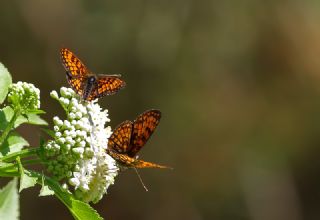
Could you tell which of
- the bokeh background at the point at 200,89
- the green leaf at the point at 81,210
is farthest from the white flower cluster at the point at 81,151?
the bokeh background at the point at 200,89

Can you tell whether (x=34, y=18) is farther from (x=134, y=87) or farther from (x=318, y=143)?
(x=318, y=143)

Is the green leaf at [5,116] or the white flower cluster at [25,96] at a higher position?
the white flower cluster at [25,96]

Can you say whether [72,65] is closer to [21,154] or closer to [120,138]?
[120,138]

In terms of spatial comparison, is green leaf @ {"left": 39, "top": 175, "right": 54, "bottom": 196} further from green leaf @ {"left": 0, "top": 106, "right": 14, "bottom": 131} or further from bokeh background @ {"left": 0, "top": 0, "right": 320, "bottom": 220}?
bokeh background @ {"left": 0, "top": 0, "right": 320, "bottom": 220}

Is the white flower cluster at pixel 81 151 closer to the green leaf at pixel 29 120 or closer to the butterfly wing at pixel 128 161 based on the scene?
the butterfly wing at pixel 128 161

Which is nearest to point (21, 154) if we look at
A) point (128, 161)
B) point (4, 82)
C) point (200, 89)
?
point (4, 82)

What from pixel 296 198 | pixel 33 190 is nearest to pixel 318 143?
pixel 296 198
